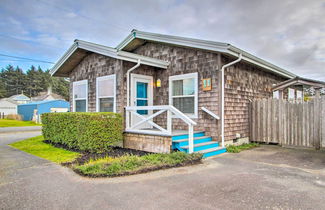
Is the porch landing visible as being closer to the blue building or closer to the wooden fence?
the wooden fence

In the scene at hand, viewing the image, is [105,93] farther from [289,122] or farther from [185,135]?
[289,122]

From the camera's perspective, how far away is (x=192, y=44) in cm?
729

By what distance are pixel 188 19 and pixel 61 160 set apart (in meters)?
10.8

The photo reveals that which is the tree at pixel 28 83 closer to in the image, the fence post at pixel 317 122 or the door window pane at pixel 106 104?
the door window pane at pixel 106 104

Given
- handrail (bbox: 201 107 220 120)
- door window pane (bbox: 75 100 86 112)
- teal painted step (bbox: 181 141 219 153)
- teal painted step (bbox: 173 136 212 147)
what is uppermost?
door window pane (bbox: 75 100 86 112)

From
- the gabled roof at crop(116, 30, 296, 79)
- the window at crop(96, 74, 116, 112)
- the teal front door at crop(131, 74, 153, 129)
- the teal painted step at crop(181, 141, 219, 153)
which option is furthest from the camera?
the window at crop(96, 74, 116, 112)

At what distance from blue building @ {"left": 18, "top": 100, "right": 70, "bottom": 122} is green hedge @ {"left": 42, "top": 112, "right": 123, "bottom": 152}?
20.3 metres

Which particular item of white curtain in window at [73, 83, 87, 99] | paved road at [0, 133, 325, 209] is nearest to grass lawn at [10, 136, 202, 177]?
paved road at [0, 133, 325, 209]

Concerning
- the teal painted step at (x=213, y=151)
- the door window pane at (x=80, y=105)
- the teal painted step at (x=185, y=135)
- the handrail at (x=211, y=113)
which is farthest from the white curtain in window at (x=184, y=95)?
the door window pane at (x=80, y=105)

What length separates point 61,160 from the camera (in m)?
6.04

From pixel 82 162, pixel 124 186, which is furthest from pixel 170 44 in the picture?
pixel 124 186

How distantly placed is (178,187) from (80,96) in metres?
7.45

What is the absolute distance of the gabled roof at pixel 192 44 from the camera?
668 centimetres

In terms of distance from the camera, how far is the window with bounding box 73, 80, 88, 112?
9.58 m
